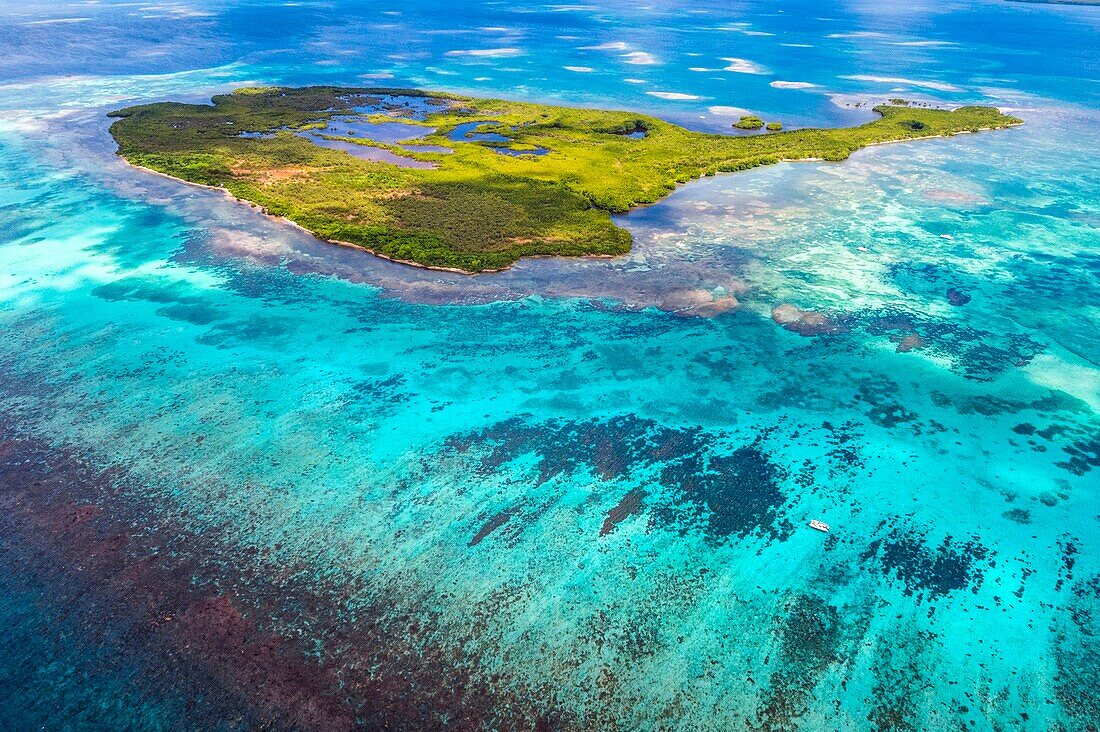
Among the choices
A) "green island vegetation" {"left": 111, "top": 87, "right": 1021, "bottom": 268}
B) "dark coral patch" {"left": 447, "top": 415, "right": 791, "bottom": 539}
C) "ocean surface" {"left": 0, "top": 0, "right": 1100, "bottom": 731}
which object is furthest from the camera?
"green island vegetation" {"left": 111, "top": 87, "right": 1021, "bottom": 268}

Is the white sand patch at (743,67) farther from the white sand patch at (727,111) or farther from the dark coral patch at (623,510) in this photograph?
the dark coral patch at (623,510)

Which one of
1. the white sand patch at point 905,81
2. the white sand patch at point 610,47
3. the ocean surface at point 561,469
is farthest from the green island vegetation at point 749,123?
the white sand patch at point 610,47

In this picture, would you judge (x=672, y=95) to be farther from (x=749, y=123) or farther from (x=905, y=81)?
(x=905, y=81)

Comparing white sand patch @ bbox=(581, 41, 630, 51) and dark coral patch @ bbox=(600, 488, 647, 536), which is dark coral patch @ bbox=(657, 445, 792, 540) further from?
white sand patch @ bbox=(581, 41, 630, 51)

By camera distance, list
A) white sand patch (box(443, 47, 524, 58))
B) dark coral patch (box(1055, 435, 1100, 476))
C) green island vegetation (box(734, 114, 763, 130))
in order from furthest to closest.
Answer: white sand patch (box(443, 47, 524, 58))
green island vegetation (box(734, 114, 763, 130))
dark coral patch (box(1055, 435, 1100, 476))

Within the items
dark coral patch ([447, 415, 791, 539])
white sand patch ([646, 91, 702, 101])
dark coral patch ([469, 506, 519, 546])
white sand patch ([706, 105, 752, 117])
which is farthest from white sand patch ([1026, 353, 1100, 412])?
white sand patch ([646, 91, 702, 101])
